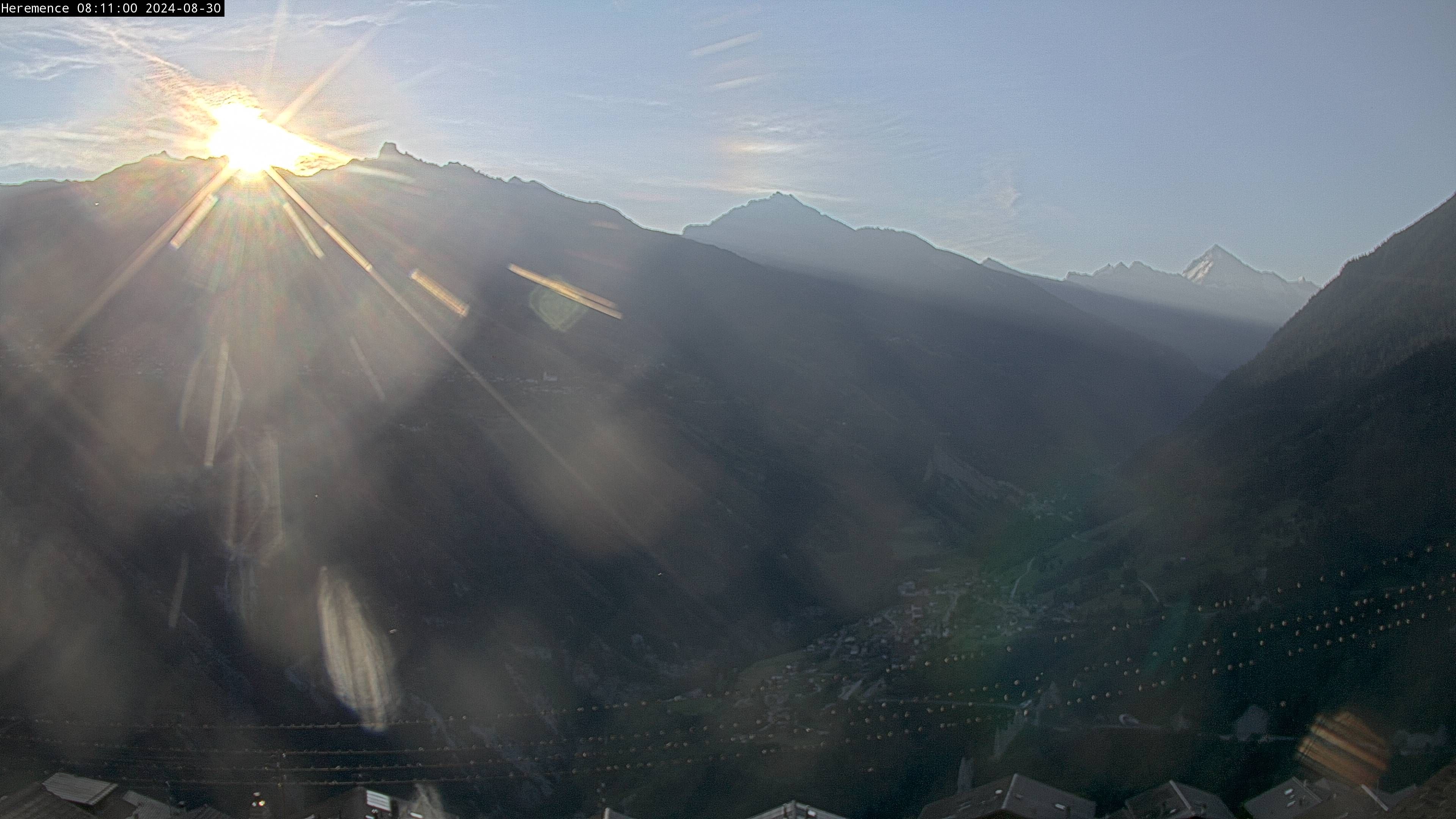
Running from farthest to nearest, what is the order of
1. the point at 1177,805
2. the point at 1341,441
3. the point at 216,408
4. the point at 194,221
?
the point at 194,221
the point at 216,408
the point at 1341,441
the point at 1177,805

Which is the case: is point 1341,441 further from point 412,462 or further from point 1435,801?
point 412,462

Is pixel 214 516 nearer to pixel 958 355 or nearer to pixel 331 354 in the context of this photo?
pixel 331 354

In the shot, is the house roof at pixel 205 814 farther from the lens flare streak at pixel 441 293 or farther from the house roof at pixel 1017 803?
the lens flare streak at pixel 441 293

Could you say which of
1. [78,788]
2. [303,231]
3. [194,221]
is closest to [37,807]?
[78,788]

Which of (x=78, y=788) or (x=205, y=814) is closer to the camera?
(x=78, y=788)

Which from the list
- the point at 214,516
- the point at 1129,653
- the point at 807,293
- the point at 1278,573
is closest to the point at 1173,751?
the point at 1129,653
